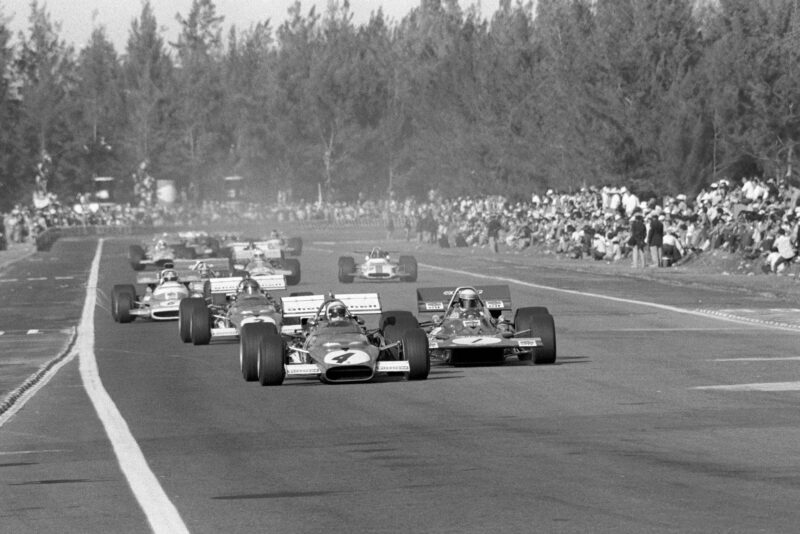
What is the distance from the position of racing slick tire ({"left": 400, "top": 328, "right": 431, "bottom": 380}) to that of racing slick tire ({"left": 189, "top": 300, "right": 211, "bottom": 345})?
25.1ft

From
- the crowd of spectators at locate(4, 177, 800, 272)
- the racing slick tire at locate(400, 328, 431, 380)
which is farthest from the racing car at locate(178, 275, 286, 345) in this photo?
the crowd of spectators at locate(4, 177, 800, 272)

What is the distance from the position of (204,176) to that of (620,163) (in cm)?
11008

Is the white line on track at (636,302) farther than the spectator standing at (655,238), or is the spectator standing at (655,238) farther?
the spectator standing at (655,238)

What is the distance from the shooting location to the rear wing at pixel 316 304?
86.6 feet

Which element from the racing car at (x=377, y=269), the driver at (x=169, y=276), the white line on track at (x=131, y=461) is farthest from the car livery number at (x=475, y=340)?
the racing car at (x=377, y=269)

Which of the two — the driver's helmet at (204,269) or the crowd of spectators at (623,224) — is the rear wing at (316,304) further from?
the crowd of spectators at (623,224)

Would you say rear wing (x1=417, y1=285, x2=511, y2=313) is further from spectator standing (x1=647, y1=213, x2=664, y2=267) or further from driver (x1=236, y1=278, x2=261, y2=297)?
spectator standing (x1=647, y1=213, x2=664, y2=267)

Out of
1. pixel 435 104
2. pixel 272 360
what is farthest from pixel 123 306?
pixel 435 104

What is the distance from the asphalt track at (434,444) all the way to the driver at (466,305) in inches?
33.7

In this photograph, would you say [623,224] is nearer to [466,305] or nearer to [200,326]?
[200,326]

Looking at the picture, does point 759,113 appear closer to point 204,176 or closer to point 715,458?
point 715,458

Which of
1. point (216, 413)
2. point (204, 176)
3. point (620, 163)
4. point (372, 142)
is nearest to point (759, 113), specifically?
point (620, 163)

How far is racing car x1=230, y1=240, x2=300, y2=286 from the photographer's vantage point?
47894 mm

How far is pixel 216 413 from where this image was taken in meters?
19.8
